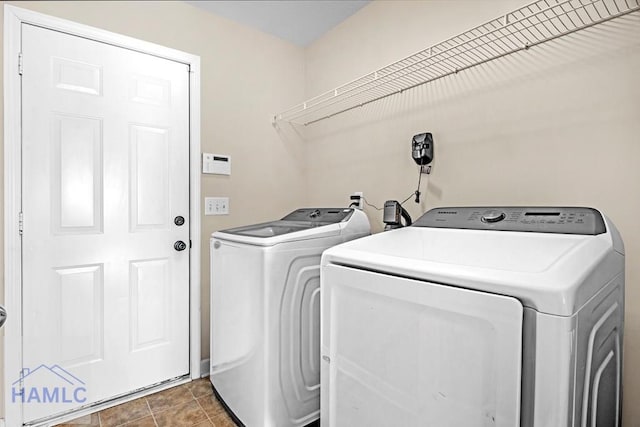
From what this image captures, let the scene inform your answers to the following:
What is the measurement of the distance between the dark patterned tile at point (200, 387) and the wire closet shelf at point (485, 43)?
1965 millimetres

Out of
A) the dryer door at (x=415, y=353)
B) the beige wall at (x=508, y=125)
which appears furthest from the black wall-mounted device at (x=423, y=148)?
the dryer door at (x=415, y=353)

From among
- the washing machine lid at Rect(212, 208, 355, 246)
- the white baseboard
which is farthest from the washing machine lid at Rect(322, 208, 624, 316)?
the white baseboard

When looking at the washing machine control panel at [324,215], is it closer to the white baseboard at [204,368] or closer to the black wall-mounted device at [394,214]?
the black wall-mounted device at [394,214]

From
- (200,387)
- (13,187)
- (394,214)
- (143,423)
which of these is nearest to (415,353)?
(394,214)

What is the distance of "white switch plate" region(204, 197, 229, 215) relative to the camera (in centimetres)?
225

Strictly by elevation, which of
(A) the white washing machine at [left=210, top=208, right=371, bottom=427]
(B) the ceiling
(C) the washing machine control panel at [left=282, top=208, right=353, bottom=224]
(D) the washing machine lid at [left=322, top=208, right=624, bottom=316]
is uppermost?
(B) the ceiling

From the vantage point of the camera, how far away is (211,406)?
190 centimetres

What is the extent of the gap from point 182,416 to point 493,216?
1.87 meters

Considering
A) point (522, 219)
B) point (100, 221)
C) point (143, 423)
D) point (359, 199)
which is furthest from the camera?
point (359, 199)

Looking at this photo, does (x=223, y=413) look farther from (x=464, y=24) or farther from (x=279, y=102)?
(x=464, y=24)

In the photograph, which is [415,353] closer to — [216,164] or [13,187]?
[216,164]

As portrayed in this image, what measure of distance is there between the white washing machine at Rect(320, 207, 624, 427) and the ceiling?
1723 millimetres

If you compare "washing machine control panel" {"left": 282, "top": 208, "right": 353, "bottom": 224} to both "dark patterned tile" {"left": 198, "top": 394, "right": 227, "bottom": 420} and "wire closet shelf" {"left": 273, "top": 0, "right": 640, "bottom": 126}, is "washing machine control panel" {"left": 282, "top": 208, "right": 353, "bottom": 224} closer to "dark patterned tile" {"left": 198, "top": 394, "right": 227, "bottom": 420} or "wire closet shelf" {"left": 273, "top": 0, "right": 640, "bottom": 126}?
"wire closet shelf" {"left": 273, "top": 0, "right": 640, "bottom": 126}

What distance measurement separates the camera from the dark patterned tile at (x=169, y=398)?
1.89 m
